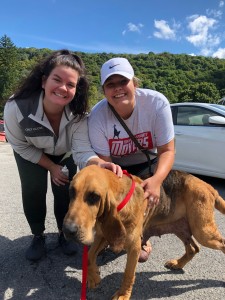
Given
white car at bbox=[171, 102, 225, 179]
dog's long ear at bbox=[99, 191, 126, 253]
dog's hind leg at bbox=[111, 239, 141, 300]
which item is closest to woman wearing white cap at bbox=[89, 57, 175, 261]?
dog's hind leg at bbox=[111, 239, 141, 300]

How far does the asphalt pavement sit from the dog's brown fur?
0.17 metres

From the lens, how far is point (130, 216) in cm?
268

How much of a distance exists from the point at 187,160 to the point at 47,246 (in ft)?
13.5

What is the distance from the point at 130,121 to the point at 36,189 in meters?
1.20

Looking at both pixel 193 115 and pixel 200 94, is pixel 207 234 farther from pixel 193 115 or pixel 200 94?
pixel 200 94

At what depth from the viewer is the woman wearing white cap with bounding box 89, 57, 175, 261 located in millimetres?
3174

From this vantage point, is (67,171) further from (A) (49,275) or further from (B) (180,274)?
(B) (180,274)

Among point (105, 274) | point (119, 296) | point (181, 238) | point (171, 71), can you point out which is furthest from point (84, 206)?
point (171, 71)

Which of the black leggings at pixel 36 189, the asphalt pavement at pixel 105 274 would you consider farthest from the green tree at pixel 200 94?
the black leggings at pixel 36 189

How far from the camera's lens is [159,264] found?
139 inches

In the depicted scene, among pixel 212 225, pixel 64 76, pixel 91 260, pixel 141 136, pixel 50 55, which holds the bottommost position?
pixel 91 260

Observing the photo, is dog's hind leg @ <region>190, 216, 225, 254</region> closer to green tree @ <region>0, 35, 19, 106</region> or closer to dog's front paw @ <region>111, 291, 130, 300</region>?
dog's front paw @ <region>111, 291, 130, 300</region>

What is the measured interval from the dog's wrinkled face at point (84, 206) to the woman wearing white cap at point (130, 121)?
0.98 meters

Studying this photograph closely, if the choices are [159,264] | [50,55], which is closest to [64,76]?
[50,55]
